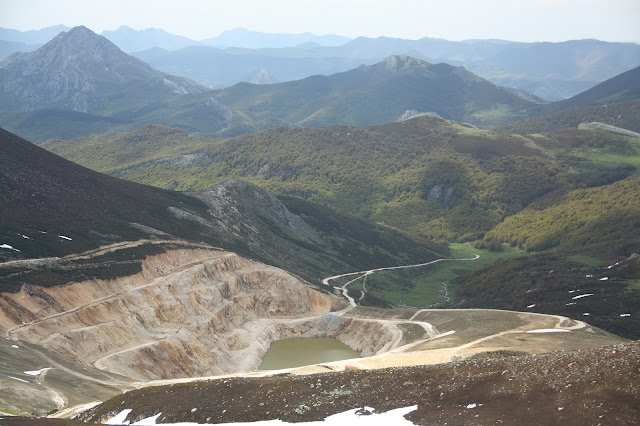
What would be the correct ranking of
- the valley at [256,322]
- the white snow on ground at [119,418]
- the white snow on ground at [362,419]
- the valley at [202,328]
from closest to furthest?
the white snow on ground at [362,419]
the valley at [256,322]
the white snow on ground at [119,418]
the valley at [202,328]

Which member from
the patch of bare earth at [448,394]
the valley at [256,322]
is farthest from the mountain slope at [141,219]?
the patch of bare earth at [448,394]

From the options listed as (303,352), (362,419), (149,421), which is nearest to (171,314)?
(303,352)

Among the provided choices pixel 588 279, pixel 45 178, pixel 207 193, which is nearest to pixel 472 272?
pixel 588 279

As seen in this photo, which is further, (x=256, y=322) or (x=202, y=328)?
(x=256, y=322)

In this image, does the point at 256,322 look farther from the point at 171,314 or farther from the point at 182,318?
the point at 171,314

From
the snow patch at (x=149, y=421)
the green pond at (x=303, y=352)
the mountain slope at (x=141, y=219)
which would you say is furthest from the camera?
the mountain slope at (x=141, y=219)

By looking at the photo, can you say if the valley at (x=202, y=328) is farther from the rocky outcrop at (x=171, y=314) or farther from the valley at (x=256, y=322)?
the valley at (x=256, y=322)

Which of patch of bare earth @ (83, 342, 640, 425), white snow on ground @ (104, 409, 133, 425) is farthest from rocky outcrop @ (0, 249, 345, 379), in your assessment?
white snow on ground @ (104, 409, 133, 425)
